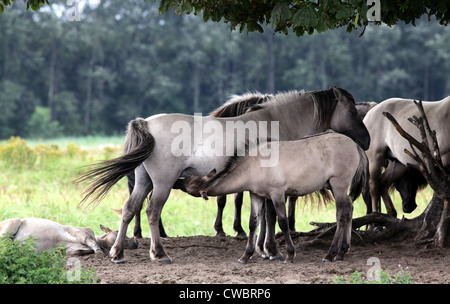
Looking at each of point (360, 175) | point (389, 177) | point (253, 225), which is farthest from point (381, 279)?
point (389, 177)

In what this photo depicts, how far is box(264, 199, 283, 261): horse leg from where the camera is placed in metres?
7.06

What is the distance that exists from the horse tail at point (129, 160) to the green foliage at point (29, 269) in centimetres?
96

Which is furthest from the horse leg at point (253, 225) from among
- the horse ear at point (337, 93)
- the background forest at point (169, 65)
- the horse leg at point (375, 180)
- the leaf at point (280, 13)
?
the background forest at point (169, 65)

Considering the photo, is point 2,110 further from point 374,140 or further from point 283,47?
point 374,140

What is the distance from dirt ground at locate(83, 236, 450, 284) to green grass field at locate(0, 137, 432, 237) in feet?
5.35

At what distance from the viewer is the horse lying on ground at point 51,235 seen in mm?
7191

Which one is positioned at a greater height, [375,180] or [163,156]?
[163,156]

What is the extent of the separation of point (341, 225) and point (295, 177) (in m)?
0.81

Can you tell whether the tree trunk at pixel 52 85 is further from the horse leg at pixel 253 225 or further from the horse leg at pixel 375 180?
the horse leg at pixel 253 225

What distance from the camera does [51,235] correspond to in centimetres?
734

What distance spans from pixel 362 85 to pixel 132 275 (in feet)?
134

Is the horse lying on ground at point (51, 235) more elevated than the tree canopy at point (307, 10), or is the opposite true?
the tree canopy at point (307, 10)

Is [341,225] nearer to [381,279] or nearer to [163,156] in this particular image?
[381,279]

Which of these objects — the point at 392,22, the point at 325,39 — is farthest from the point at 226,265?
the point at 325,39
